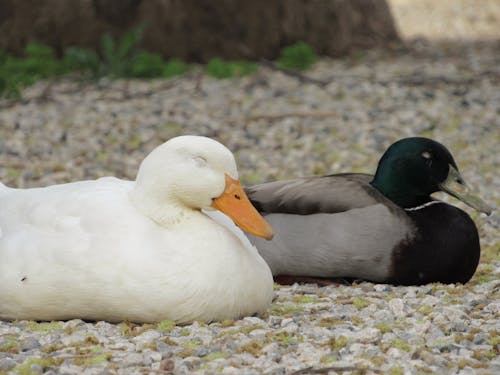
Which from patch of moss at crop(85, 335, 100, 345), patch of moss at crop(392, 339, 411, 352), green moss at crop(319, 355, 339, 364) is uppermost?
green moss at crop(319, 355, 339, 364)

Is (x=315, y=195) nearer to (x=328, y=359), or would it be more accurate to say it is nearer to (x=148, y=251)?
(x=148, y=251)

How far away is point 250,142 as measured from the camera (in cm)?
892

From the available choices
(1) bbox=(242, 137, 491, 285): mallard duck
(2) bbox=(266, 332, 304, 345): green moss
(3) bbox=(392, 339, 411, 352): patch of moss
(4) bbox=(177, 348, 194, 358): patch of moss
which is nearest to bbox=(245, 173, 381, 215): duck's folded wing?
(1) bbox=(242, 137, 491, 285): mallard duck

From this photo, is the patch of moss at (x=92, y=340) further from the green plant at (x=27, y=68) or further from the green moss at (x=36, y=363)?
the green plant at (x=27, y=68)

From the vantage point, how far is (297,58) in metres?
11.4

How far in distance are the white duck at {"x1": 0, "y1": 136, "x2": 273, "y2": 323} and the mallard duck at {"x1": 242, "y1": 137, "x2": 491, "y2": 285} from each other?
1.05 m

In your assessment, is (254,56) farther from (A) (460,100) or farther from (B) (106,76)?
(A) (460,100)

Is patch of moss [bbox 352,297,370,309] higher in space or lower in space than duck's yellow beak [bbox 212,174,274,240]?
lower

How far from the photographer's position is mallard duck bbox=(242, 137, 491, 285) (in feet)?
17.6

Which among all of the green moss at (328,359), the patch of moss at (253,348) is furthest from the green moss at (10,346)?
the green moss at (328,359)

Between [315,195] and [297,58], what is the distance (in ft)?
19.8

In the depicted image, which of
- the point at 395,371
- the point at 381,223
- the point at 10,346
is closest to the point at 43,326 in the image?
the point at 10,346

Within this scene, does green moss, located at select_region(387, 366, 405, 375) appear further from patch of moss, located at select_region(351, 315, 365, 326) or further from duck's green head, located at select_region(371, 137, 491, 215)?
duck's green head, located at select_region(371, 137, 491, 215)

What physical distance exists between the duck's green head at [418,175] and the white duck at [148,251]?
141 centimetres
